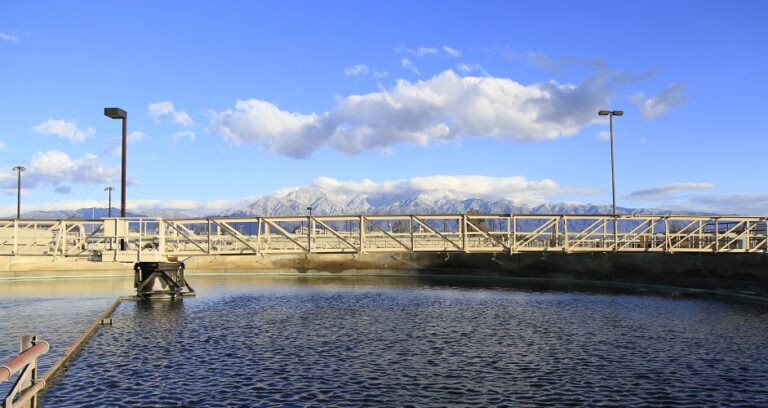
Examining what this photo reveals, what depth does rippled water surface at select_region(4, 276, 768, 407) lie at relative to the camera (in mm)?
13852

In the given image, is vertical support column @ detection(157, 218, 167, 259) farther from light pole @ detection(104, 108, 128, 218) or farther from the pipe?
the pipe

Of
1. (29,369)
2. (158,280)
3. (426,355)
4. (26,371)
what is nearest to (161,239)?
(158,280)

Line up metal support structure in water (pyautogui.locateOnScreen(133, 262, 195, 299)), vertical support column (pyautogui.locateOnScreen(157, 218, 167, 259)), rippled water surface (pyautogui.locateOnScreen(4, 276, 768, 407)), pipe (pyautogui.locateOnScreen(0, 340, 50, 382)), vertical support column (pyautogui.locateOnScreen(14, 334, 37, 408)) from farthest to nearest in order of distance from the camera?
metal support structure in water (pyautogui.locateOnScreen(133, 262, 195, 299)), vertical support column (pyautogui.locateOnScreen(157, 218, 167, 259)), rippled water surface (pyautogui.locateOnScreen(4, 276, 768, 407)), vertical support column (pyautogui.locateOnScreen(14, 334, 37, 408)), pipe (pyautogui.locateOnScreen(0, 340, 50, 382))

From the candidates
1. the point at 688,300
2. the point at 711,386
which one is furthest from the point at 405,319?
the point at 688,300

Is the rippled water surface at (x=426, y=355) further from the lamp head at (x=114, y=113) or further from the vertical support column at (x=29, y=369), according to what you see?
the lamp head at (x=114, y=113)

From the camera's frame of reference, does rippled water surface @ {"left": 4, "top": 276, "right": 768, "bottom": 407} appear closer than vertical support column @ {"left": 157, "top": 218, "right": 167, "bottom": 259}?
Yes

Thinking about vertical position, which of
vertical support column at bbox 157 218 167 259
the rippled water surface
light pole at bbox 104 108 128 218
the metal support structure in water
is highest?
light pole at bbox 104 108 128 218

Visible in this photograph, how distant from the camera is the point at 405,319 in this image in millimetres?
25844

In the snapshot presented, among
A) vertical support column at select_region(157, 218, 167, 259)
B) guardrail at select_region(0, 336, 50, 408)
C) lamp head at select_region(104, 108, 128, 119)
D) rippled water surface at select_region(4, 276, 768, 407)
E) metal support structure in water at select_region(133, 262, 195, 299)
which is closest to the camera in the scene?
guardrail at select_region(0, 336, 50, 408)

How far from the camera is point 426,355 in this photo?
59.5ft

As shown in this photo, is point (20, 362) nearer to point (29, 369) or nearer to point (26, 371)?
point (26, 371)

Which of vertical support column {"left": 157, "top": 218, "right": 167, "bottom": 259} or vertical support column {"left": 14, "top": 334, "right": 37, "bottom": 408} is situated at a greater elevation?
vertical support column {"left": 157, "top": 218, "right": 167, "bottom": 259}

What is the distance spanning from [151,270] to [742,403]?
103ft

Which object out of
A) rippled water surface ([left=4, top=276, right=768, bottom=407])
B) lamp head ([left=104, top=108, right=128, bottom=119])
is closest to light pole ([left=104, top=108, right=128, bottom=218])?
lamp head ([left=104, top=108, right=128, bottom=119])
